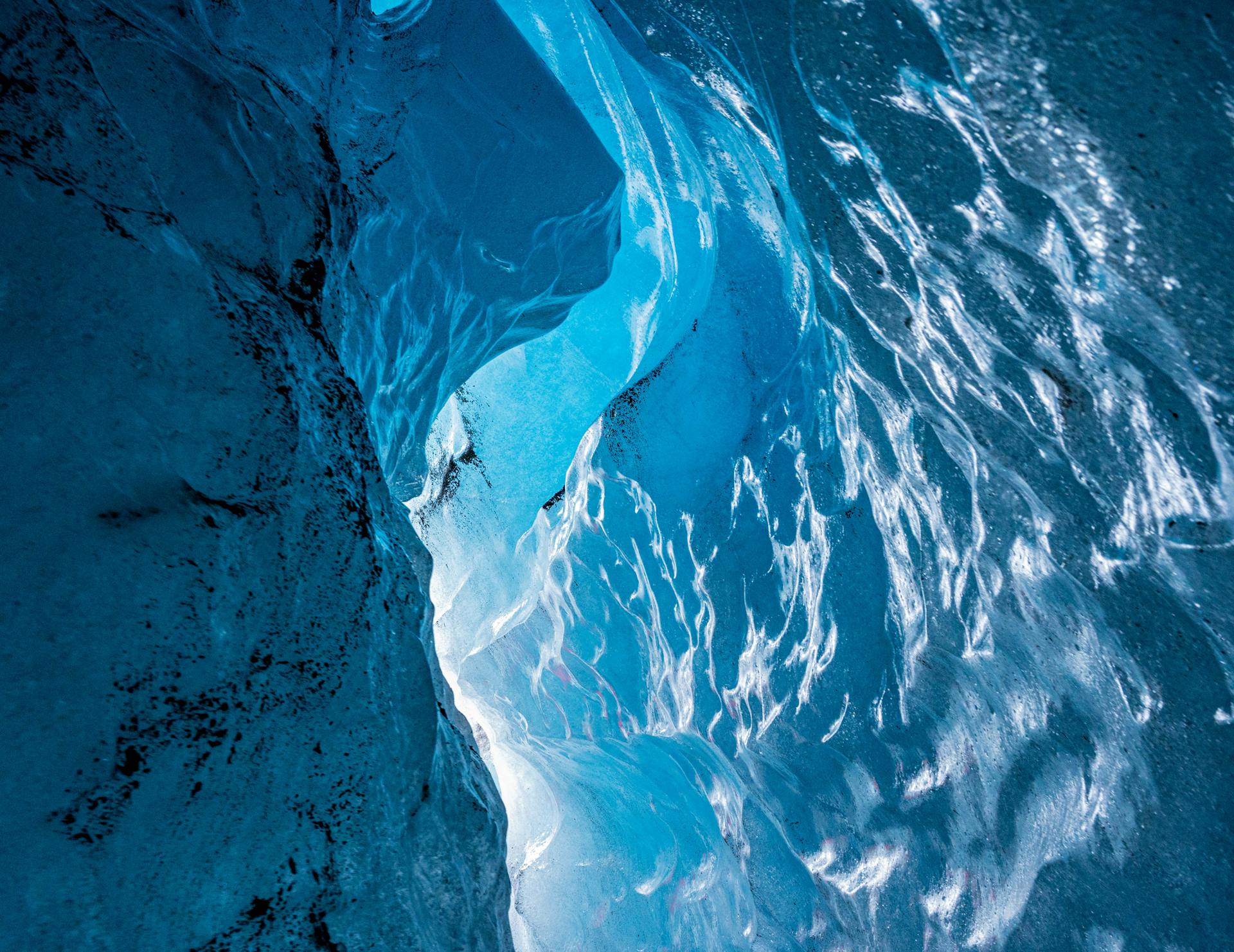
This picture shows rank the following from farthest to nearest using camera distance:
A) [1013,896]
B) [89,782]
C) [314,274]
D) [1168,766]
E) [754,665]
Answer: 1. [754,665]
2. [1013,896]
3. [314,274]
4. [1168,766]
5. [89,782]

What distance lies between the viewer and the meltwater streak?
166 centimetres

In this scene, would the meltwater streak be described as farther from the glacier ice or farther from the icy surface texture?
the icy surface texture

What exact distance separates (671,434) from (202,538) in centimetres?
262

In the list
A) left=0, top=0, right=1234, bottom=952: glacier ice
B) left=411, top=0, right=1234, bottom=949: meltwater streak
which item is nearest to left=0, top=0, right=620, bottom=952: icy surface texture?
left=0, top=0, right=1234, bottom=952: glacier ice

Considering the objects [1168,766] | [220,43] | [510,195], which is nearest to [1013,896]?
[1168,766]

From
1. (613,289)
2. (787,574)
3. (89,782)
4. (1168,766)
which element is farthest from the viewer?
(613,289)

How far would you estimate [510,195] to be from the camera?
3.00 m

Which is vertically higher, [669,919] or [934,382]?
[934,382]

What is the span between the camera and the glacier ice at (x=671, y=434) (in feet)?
4.08

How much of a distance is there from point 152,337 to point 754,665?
2847mm

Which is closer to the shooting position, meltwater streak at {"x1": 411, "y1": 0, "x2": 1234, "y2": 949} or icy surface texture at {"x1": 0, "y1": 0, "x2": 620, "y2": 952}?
icy surface texture at {"x1": 0, "y1": 0, "x2": 620, "y2": 952}

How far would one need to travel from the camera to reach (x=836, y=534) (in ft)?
9.85

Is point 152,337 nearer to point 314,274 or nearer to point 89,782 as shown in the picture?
point 314,274

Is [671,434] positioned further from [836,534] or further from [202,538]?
[202,538]
